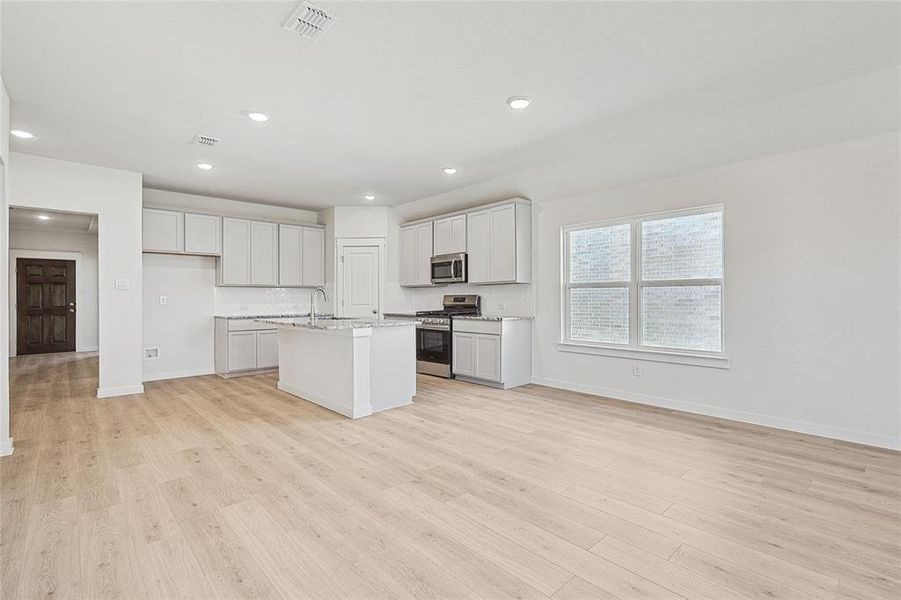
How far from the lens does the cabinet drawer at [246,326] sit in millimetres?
6263

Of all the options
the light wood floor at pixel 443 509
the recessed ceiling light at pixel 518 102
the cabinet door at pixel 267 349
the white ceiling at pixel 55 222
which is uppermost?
the recessed ceiling light at pixel 518 102

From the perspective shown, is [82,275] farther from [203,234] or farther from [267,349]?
[267,349]

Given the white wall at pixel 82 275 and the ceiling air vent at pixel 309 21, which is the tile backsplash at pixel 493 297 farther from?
the white wall at pixel 82 275

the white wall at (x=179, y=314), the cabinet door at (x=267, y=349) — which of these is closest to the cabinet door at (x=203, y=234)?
the white wall at (x=179, y=314)

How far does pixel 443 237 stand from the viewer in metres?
6.49

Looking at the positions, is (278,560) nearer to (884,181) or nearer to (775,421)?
(775,421)

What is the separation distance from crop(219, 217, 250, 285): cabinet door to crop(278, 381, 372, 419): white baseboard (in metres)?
2.04

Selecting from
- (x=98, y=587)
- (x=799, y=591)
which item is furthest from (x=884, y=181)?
(x=98, y=587)

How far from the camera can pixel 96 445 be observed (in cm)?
342

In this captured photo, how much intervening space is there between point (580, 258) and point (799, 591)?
12.8 feet

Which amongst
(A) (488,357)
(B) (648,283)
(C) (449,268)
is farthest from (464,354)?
(B) (648,283)

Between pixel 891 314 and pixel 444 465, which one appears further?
pixel 891 314

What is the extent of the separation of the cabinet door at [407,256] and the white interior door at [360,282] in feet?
1.45

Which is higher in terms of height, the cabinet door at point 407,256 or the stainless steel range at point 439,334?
the cabinet door at point 407,256
